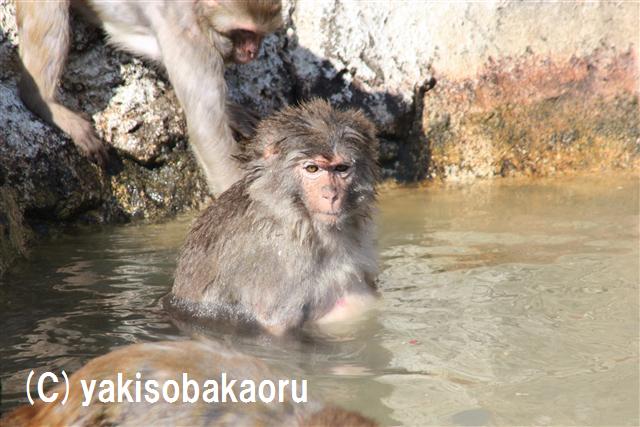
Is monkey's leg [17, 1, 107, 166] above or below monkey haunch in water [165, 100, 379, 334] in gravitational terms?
above

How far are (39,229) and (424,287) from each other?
237 cm

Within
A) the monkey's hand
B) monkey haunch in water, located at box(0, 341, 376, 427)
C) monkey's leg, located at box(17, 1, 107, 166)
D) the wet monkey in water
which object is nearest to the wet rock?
the wet monkey in water

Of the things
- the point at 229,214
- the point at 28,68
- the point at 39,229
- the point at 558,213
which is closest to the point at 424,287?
the point at 229,214

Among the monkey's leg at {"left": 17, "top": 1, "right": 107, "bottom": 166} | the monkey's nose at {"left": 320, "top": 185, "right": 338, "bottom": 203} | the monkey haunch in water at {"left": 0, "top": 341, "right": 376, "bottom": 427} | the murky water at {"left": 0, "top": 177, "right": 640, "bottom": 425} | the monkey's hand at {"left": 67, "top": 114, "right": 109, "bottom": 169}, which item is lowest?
the murky water at {"left": 0, "top": 177, "right": 640, "bottom": 425}

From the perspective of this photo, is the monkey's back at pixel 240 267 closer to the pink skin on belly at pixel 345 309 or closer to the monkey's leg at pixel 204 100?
the pink skin on belly at pixel 345 309

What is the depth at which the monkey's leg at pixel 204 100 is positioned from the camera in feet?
19.7

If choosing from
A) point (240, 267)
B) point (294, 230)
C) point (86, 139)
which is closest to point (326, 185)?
point (294, 230)

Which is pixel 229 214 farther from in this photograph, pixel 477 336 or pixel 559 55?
pixel 559 55

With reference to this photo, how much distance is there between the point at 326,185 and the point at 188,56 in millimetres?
2158

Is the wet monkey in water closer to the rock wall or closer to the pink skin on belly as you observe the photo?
the rock wall

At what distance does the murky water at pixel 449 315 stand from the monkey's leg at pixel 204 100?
0.49 metres

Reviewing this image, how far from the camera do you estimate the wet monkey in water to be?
20.0 feet

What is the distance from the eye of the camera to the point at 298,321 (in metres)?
4.42

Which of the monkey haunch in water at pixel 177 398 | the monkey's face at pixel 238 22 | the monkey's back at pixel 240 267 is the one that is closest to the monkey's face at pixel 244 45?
the monkey's face at pixel 238 22
